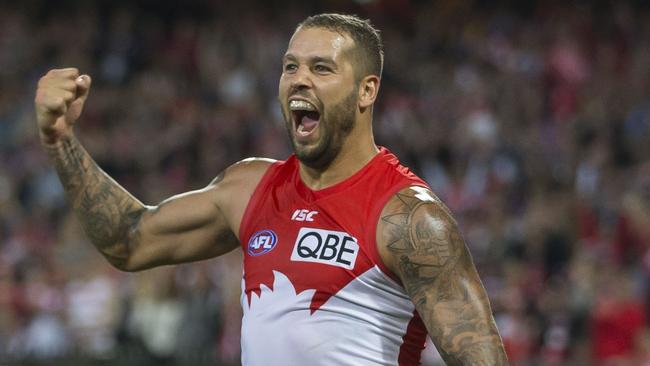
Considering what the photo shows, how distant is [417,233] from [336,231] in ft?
0.95

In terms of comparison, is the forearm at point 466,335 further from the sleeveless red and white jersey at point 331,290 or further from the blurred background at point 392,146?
the blurred background at point 392,146

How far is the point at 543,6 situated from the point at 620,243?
3.98 metres

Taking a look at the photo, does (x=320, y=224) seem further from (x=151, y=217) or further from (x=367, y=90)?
(x=151, y=217)

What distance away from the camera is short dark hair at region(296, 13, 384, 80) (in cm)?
392

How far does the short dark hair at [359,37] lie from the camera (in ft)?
12.9

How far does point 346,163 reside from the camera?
3.96 metres

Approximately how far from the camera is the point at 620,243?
8.59 meters

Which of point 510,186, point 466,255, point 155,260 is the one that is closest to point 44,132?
point 155,260

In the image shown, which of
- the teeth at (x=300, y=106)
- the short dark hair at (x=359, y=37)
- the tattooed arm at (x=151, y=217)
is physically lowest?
the tattooed arm at (x=151, y=217)

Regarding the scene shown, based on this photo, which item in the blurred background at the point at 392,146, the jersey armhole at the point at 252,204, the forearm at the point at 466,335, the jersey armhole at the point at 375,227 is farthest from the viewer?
the blurred background at the point at 392,146

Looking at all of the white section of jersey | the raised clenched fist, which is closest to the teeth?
the white section of jersey

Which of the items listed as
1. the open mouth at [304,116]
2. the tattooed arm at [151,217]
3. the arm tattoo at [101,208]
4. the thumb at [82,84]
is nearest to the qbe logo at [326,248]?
the open mouth at [304,116]

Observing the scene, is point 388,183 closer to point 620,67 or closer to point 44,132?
point 44,132

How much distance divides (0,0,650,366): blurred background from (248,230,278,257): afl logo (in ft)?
12.8
